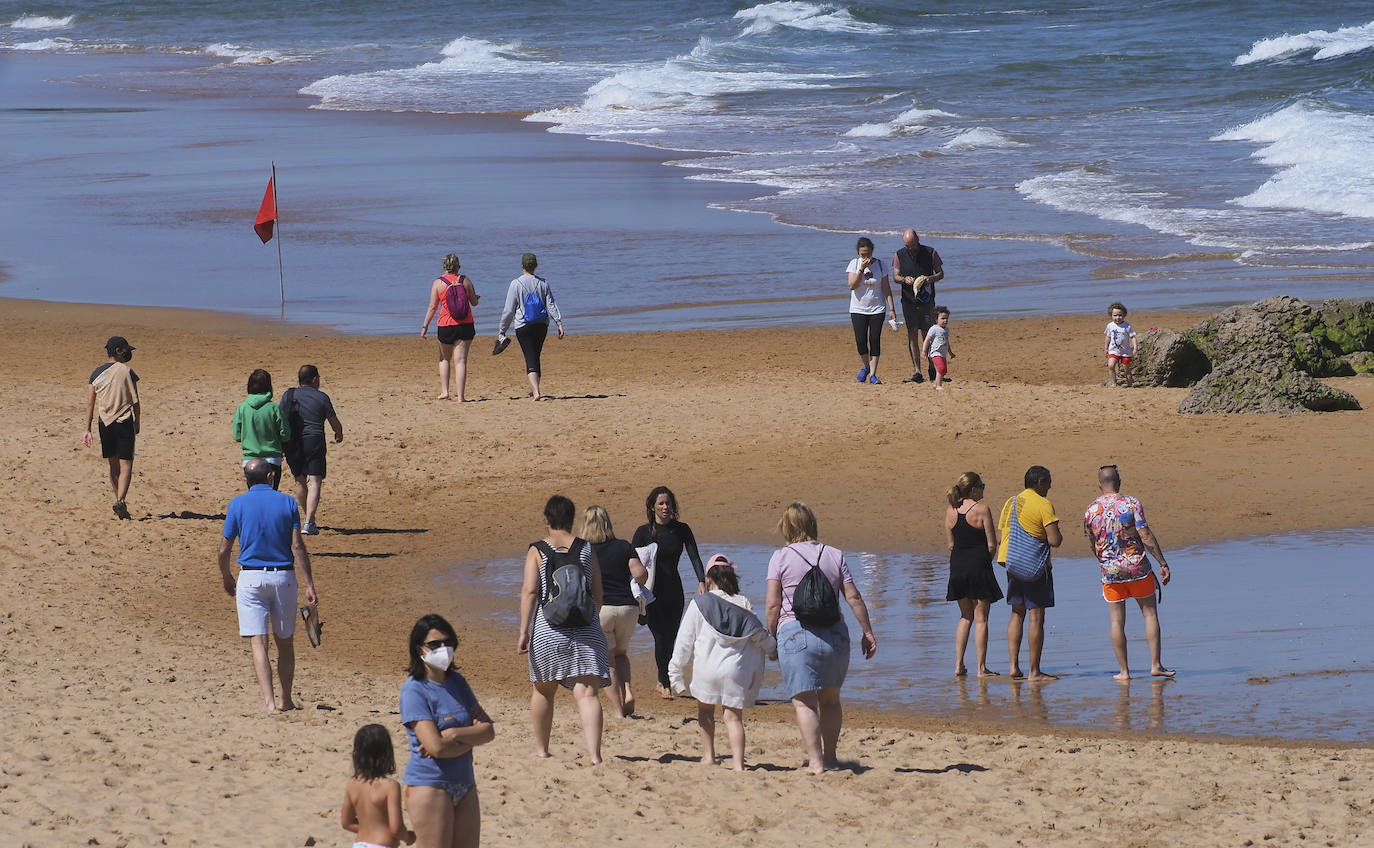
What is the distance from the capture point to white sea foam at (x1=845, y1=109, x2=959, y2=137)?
133ft

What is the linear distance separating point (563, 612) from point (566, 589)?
0.34 ft

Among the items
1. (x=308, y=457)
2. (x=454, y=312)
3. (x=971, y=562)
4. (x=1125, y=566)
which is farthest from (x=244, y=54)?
(x=1125, y=566)

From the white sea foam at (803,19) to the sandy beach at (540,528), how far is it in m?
49.2

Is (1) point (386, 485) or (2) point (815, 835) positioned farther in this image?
(1) point (386, 485)

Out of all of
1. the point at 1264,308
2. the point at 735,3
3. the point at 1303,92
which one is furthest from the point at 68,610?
the point at 735,3

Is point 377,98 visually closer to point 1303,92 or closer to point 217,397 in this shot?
point 1303,92

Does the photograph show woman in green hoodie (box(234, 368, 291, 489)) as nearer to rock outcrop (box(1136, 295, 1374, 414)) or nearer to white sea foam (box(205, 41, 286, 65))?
rock outcrop (box(1136, 295, 1374, 414))

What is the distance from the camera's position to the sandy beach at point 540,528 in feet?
24.3

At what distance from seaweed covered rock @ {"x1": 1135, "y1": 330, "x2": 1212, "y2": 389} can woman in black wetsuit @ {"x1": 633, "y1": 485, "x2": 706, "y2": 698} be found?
389 inches

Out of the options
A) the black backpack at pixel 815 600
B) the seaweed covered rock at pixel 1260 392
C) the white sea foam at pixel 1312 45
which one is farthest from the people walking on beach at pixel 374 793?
the white sea foam at pixel 1312 45

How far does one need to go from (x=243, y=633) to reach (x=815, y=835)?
319 cm

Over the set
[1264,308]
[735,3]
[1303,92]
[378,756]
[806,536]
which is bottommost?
[378,756]

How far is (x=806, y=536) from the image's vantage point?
7.68 meters

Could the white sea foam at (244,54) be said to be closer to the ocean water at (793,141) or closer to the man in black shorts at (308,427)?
the ocean water at (793,141)
